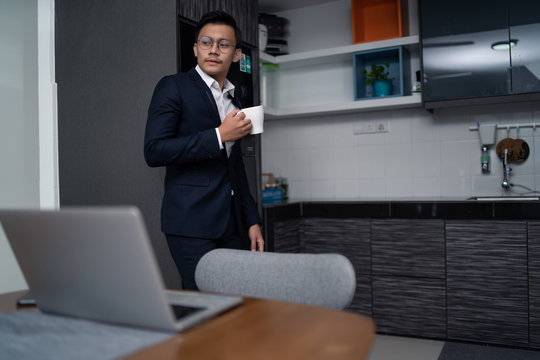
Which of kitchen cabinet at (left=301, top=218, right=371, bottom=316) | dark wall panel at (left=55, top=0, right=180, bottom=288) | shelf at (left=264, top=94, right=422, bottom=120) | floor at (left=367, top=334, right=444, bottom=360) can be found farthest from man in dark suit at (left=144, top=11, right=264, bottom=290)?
shelf at (left=264, top=94, right=422, bottom=120)

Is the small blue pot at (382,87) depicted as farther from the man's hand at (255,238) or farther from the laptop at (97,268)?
the laptop at (97,268)

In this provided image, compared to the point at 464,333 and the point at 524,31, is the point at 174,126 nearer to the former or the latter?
the point at 464,333

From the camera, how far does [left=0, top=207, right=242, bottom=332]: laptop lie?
667mm

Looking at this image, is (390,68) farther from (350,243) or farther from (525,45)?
(350,243)

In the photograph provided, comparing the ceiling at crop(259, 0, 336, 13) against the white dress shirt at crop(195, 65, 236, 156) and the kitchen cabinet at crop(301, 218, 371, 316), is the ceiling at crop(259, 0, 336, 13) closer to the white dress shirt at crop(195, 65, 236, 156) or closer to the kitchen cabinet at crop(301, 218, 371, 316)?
the kitchen cabinet at crop(301, 218, 371, 316)

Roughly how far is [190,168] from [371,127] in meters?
2.32

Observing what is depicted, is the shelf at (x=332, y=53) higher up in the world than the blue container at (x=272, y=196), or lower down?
higher up

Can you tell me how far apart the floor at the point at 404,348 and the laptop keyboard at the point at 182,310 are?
2201mm

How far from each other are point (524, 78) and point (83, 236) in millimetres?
3135

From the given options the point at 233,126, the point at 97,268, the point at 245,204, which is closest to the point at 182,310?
the point at 97,268

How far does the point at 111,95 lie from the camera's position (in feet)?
8.50

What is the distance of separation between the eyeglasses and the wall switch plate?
2.21 meters

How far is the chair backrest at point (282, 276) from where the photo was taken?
995mm

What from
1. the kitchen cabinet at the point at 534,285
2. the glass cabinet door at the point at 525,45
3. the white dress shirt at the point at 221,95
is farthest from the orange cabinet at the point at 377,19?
the white dress shirt at the point at 221,95
